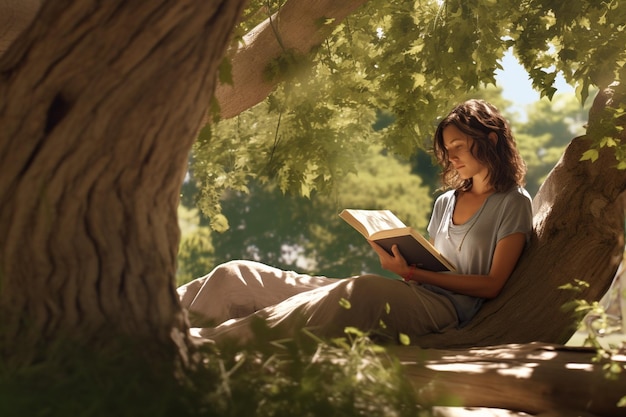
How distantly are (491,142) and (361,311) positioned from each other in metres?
1.40

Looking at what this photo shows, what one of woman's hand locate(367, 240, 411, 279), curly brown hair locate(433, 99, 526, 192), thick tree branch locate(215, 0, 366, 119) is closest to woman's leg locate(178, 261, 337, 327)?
woman's hand locate(367, 240, 411, 279)

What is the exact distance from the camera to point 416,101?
6.56 m

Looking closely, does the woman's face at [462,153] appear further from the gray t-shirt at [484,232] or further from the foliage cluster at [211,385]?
the foliage cluster at [211,385]

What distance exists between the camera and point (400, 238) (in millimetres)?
4809

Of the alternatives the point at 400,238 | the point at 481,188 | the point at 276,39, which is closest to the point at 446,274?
the point at 400,238

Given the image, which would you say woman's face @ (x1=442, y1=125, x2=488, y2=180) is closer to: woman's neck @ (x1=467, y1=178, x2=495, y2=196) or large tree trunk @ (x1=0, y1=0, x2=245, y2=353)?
woman's neck @ (x1=467, y1=178, x2=495, y2=196)

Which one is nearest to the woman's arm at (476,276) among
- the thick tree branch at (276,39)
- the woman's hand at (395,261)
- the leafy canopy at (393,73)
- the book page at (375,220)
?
the woman's hand at (395,261)

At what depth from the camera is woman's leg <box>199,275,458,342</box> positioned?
4520mm

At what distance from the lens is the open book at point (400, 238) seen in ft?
15.5

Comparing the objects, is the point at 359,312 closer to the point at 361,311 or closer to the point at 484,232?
the point at 361,311

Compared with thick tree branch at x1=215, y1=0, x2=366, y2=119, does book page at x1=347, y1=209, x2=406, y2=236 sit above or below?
below

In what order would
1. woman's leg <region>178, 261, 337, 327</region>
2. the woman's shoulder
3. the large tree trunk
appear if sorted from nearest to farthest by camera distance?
the large tree trunk < the woman's shoulder < woman's leg <region>178, 261, 337, 327</region>

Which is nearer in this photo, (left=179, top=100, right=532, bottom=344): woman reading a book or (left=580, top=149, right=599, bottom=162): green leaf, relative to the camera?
(left=179, top=100, right=532, bottom=344): woman reading a book

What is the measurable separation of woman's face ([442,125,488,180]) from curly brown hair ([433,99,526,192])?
2 cm
